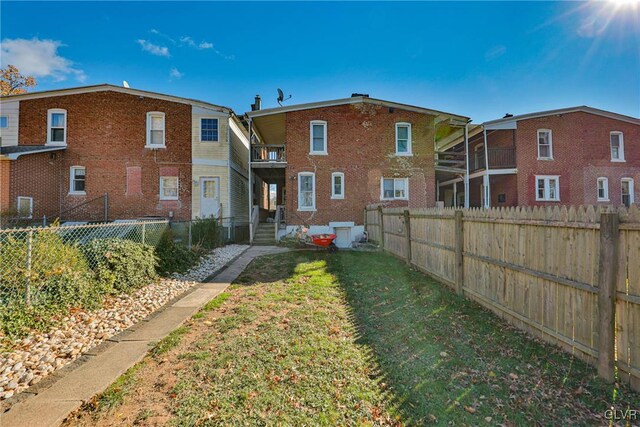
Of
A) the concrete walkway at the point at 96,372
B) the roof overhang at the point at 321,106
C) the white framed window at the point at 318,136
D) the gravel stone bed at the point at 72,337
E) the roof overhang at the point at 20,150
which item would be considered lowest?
the concrete walkway at the point at 96,372

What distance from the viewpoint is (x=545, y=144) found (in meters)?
18.7

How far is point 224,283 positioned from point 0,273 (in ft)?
13.0

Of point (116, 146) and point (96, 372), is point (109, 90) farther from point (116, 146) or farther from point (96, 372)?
point (96, 372)

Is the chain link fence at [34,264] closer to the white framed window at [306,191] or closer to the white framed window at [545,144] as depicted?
the white framed window at [306,191]

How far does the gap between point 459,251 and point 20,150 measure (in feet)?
65.3

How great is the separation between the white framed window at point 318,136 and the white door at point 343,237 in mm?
4344

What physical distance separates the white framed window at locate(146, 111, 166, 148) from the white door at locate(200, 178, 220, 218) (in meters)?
3.17

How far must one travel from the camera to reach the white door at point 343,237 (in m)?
15.1

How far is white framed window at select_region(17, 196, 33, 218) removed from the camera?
46.4 ft

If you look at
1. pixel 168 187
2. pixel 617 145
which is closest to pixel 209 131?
pixel 168 187

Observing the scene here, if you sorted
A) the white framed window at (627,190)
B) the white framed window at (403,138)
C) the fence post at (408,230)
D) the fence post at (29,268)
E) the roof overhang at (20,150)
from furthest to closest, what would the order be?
the white framed window at (627,190) < the white framed window at (403,138) < the roof overhang at (20,150) < the fence post at (408,230) < the fence post at (29,268)

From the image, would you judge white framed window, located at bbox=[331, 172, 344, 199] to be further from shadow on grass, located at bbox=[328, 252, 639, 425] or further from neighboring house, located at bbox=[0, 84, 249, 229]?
shadow on grass, located at bbox=[328, 252, 639, 425]

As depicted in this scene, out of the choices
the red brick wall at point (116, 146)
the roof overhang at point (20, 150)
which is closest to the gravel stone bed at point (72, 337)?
the red brick wall at point (116, 146)

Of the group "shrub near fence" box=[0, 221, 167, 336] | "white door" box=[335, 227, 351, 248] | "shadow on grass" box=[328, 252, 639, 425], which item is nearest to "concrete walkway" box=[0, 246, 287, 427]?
"shrub near fence" box=[0, 221, 167, 336]
